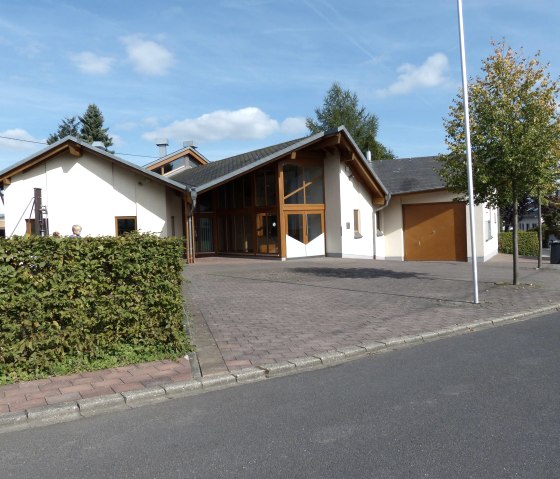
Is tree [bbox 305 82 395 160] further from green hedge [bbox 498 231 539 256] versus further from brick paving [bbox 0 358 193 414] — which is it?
brick paving [bbox 0 358 193 414]

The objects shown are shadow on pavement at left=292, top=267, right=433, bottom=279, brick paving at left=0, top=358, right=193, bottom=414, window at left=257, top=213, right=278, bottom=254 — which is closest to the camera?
brick paving at left=0, top=358, right=193, bottom=414

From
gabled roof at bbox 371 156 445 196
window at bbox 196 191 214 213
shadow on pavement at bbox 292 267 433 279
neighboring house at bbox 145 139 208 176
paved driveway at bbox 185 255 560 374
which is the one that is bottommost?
paved driveway at bbox 185 255 560 374

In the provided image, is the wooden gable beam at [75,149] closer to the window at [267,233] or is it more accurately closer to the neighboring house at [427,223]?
the window at [267,233]

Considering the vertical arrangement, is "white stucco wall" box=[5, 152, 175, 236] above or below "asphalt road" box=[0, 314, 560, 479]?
above

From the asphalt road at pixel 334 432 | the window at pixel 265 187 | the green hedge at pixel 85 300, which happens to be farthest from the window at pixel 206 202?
the asphalt road at pixel 334 432

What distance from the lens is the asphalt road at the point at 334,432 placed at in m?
3.58

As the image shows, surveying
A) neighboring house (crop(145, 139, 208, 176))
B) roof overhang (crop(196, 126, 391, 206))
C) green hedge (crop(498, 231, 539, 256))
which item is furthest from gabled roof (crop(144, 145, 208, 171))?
green hedge (crop(498, 231, 539, 256))

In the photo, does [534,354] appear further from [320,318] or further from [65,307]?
[65,307]

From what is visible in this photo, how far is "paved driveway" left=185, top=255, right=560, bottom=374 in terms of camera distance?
7.06m

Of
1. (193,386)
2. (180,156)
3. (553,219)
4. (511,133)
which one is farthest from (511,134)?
(553,219)

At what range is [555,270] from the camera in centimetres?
1755

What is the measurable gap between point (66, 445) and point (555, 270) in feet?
56.4

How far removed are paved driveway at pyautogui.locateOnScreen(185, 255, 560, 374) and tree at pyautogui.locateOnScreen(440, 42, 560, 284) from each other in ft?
8.00

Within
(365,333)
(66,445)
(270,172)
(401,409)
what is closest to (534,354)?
(365,333)
